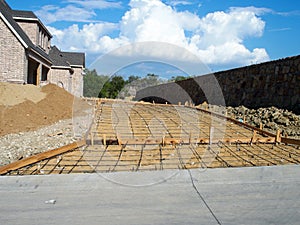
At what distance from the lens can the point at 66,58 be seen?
22391 millimetres

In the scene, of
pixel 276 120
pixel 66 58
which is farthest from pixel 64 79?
pixel 276 120

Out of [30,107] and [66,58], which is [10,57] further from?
[66,58]

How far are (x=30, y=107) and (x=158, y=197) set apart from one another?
23.5ft

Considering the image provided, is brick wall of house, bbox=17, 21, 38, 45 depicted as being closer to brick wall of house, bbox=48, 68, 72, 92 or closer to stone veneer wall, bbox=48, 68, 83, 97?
stone veneer wall, bbox=48, 68, 83, 97

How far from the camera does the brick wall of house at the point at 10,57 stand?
39.2 feet

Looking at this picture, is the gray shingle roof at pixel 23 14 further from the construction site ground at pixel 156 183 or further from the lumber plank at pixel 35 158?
the lumber plank at pixel 35 158

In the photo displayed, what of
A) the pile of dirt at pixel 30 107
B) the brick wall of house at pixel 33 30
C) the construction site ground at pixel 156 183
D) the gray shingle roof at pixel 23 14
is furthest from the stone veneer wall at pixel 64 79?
the construction site ground at pixel 156 183

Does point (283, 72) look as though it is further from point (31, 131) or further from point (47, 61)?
point (47, 61)

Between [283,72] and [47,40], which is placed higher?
[47,40]

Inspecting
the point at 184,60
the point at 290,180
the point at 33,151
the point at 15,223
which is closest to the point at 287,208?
the point at 290,180

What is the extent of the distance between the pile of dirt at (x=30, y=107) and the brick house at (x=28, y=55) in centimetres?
138

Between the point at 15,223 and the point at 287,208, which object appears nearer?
the point at 15,223

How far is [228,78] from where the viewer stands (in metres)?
11.7

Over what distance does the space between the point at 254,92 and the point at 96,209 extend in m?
8.28
